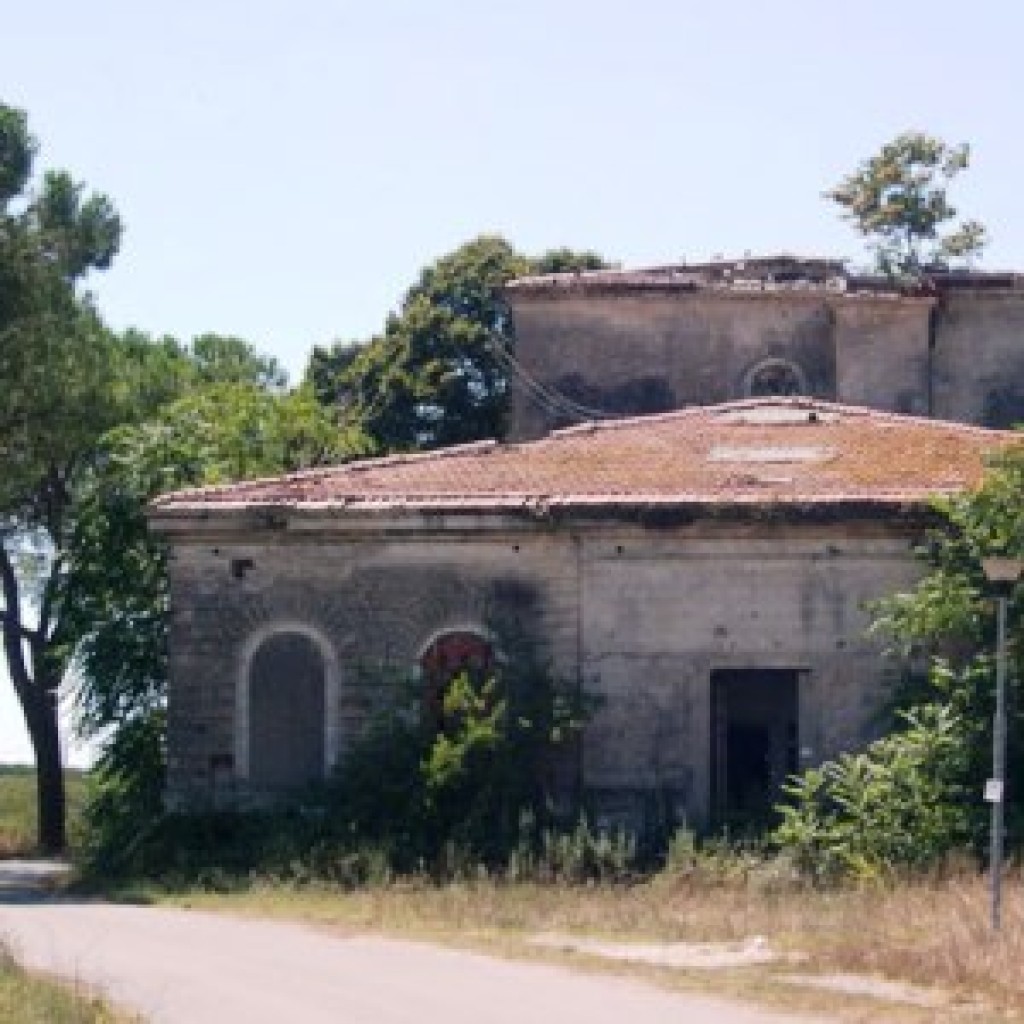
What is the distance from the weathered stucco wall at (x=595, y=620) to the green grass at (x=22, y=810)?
9.91 m

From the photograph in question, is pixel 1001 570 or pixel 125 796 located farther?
pixel 125 796

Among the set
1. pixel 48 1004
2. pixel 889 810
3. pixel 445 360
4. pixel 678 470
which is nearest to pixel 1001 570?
pixel 889 810

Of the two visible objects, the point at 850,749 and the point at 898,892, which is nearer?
the point at 898,892

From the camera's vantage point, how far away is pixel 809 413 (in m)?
34.3

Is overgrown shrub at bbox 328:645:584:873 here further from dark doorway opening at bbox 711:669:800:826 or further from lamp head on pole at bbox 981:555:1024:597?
lamp head on pole at bbox 981:555:1024:597

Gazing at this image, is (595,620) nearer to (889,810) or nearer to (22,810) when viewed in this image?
(889,810)

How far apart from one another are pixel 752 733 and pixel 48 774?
58.9 feet

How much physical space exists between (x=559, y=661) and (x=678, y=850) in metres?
3.56

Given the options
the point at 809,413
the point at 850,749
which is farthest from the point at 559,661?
the point at 809,413

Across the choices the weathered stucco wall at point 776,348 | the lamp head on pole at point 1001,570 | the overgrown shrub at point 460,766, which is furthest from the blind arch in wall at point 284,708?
the lamp head on pole at point 1001,570

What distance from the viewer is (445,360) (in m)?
52.5

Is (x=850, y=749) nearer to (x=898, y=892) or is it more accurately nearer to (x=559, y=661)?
(x=559, y=661)

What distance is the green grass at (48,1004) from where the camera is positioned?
52.7ft

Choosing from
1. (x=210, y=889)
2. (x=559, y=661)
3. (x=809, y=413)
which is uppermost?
(x=809, y=413)
